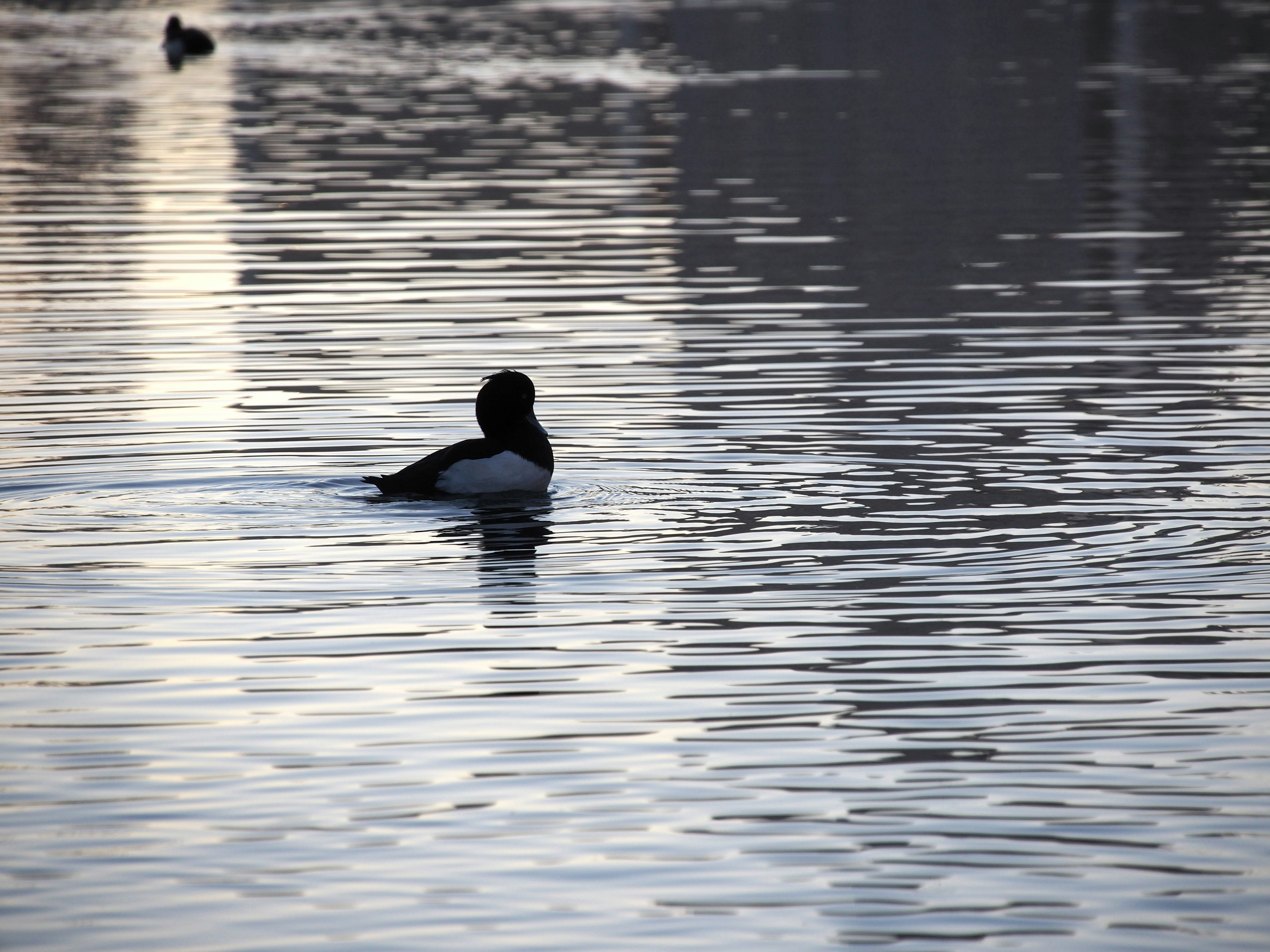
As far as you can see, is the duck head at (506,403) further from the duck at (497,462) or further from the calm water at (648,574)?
the calm water at (648,574)

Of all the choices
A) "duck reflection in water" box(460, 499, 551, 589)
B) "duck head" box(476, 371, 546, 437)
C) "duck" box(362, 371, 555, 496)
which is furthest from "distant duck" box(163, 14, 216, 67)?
"duck reflection in water" box(460, 499, 551, 589)

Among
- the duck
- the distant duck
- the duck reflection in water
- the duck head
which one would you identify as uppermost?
the distant duck

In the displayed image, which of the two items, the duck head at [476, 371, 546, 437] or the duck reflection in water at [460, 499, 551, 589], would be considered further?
the duck head at [476, 371, 546, 437]

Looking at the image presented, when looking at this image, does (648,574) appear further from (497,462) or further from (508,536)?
(497,462)

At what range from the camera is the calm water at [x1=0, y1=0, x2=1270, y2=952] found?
293 inches

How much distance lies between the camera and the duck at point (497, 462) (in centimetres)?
1345

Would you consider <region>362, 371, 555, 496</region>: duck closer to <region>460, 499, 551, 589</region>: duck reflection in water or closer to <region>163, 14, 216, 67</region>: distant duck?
<region>460, 499, 551, 589</region>: duck reflection in water

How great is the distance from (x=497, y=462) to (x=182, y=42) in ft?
151

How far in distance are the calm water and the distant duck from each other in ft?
85.4

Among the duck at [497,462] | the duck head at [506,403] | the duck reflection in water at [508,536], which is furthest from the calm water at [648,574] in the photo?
the duck head at [506,403]

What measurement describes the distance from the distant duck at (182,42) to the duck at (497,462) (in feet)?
146

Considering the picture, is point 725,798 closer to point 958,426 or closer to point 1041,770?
point 1041,770

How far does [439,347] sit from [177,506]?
627cm

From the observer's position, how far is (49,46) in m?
60.9
